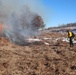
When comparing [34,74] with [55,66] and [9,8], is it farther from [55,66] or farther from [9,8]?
[9,8]

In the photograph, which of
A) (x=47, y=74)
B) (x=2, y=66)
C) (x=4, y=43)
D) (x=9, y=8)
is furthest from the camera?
(x=9, y=8)

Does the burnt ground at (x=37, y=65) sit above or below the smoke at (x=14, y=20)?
below

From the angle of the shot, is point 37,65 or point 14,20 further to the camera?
point 14,20

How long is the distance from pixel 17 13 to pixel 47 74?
18072 mm

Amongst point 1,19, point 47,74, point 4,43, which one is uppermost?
point 1,19

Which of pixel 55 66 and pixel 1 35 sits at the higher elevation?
pixel 1 35

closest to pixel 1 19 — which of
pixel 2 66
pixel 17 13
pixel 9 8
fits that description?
pixel 9 8

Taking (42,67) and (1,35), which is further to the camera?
(1,35)

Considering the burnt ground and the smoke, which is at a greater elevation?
the smoke

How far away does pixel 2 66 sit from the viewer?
11.7m

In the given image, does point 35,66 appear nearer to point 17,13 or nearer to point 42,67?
point 42,67

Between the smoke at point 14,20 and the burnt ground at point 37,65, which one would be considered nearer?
the burnt ground at point 37,65

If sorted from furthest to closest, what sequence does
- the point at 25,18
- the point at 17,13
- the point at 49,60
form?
the point at 25,18 → the point at 17,13 → the point at 49,60

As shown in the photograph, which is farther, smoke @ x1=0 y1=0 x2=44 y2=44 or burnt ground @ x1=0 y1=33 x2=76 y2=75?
smoke @ x1=0 y1=0 x2=44 y2=44
